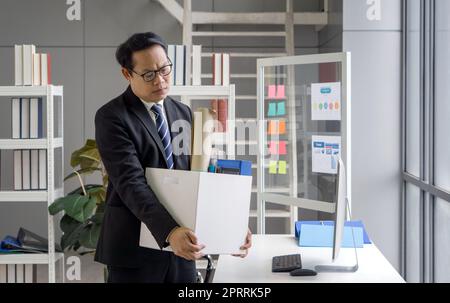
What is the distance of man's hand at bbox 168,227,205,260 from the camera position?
1.80 m

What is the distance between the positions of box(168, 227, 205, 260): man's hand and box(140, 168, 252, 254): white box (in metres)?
0.03

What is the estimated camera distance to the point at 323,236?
293 cm

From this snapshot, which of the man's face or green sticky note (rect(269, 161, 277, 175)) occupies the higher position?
the man's face

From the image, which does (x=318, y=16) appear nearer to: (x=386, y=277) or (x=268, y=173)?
(x=268, y=173)

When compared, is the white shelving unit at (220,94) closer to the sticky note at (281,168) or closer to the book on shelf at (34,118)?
the sticky note at (281,168)

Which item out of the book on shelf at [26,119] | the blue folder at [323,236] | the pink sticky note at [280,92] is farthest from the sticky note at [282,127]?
the book on shelf at [26,119]

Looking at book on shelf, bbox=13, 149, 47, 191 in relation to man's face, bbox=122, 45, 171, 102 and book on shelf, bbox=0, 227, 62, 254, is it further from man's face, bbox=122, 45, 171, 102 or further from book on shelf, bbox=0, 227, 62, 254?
man's face, bbox=122, 45, 171, 102

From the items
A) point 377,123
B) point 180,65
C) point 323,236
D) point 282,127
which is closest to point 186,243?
point 323,236

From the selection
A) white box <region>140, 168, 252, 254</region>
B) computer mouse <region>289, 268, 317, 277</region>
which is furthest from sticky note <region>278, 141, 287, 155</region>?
white box <region>140, 168, 252, 254</region>

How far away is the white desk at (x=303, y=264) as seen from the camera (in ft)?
7.43

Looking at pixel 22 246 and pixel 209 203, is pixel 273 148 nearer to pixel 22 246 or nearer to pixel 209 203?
pixel 22 246

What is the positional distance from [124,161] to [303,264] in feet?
2.83

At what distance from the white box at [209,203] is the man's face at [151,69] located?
0.26 m

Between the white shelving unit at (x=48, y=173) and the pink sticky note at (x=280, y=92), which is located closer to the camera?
the pink sticky note at (x=280, y=92)
